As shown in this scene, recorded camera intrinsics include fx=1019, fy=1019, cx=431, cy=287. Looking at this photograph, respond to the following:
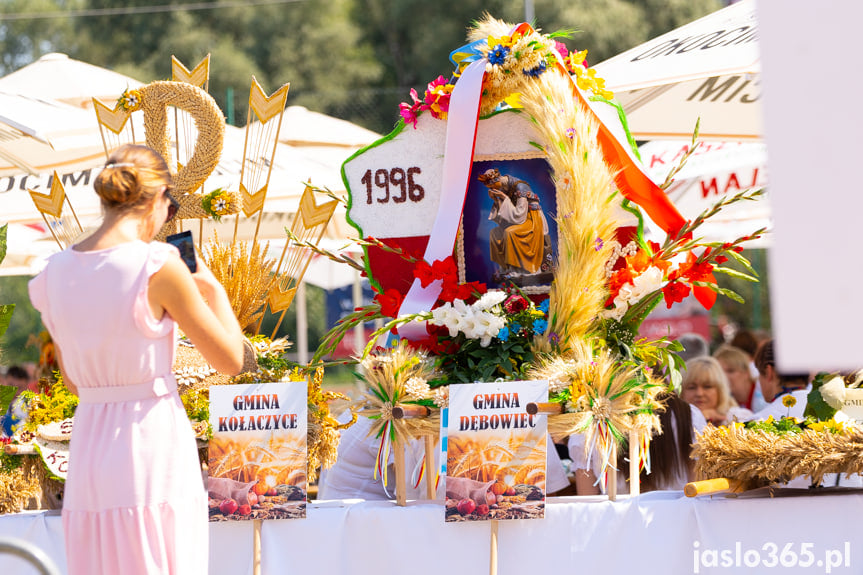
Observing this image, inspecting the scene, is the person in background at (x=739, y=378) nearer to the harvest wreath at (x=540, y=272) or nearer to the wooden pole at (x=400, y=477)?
the harvest wreath at (x=540, y=272)

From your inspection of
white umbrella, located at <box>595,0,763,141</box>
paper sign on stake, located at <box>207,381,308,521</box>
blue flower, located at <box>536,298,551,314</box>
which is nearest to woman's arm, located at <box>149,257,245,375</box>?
paper sign on stake, located at <box>207,381,308,521</box>

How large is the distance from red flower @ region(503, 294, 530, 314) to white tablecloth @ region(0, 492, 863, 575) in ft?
1.94

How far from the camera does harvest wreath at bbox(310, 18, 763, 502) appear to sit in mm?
2852

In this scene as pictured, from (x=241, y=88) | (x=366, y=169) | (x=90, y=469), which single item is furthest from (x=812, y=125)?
(x=241, y=88)

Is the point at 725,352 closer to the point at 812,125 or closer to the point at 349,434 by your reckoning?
the point at 349,434

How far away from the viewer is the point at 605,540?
9.10ft

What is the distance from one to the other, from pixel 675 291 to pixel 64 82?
4.75 metres

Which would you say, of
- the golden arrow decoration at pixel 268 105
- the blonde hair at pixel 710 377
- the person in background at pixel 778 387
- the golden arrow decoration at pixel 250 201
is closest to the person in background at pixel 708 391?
the blonde hair at pixel 710 377

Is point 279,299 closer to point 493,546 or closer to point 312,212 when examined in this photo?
point 312,212

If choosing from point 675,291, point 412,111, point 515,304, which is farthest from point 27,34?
point 675,291

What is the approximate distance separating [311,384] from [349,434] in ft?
1.69

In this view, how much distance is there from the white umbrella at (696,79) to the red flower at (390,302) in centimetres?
121

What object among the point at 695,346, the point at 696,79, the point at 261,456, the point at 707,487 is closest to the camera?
the point at 707,487

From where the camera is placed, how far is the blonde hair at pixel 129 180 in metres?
2.03
